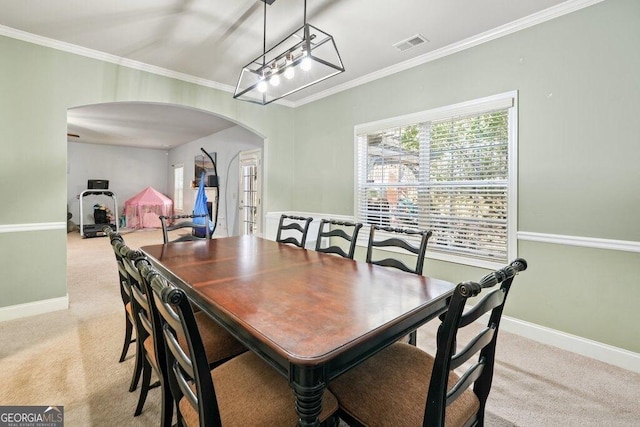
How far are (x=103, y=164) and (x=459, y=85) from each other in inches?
421

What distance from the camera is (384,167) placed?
369 cm

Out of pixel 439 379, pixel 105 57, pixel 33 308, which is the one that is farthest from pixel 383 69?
pixel 33 308

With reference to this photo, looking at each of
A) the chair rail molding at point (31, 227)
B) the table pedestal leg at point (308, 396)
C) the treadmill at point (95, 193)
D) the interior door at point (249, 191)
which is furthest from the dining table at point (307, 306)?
the treadmill at point (95, 193)

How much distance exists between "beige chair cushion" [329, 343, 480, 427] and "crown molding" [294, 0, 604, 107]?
2815mm

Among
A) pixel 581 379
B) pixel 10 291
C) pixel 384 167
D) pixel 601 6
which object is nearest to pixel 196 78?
pixel 384 167

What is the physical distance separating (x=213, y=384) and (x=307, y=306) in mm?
440

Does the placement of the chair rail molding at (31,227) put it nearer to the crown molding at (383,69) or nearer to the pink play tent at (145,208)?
the crown molding at (383,69)

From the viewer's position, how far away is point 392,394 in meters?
1.13

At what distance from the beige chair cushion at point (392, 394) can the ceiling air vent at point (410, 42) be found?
2789 mm

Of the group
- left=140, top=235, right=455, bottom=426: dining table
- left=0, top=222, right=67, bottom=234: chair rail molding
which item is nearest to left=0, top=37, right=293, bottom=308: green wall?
left=0, top=222, right=67, bottom=234: chair rail molding

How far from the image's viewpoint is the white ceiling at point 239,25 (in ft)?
7.90

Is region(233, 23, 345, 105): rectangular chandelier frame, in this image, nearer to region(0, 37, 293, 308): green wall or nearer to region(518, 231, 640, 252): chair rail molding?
region(0, 37, 293, 308): green wall

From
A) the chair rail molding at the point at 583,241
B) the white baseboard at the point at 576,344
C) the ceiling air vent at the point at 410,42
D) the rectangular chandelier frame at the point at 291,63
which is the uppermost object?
the ceiling air vent at the point at 410,42

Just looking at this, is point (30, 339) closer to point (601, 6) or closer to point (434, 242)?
point (434, 242)
